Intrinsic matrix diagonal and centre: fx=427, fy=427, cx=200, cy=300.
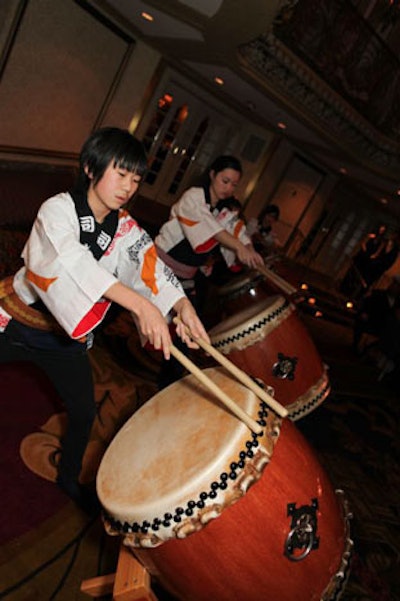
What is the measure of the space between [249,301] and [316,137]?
6728 mm

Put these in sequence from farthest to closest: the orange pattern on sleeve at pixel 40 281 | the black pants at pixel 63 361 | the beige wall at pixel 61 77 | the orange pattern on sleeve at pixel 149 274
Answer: the beige wall at pixel 61 77
the orange pattern on sleeve at pixel 149 274
the black pants at pixel 63 361
the orange pattern on sleeve at pixel 40 281

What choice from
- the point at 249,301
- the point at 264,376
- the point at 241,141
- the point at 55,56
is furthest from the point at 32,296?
the point at 241,141

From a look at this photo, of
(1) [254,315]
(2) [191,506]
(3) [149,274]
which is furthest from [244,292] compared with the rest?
(2) [191,506]

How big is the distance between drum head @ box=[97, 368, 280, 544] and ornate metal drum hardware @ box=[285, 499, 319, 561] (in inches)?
7.2

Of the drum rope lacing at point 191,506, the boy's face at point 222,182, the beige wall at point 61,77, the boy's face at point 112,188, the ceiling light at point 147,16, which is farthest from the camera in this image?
the ceiling light at point 147,16

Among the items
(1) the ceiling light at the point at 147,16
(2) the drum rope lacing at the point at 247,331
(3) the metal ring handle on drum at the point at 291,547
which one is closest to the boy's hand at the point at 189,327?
(2) the drum rope lacing at the point at 247,331

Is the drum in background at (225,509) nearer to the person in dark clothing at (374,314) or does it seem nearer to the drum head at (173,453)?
the drum head at (173,453)

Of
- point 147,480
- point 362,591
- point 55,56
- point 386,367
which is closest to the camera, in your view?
point 147,480

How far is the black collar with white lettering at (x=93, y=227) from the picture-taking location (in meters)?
1.40

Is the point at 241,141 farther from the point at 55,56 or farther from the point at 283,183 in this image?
the point at 55,56

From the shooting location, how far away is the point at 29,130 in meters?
5.06

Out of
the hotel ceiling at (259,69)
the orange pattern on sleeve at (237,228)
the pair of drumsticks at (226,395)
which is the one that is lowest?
the pair of drumsticks at (226,395)

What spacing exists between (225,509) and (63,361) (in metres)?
0.79

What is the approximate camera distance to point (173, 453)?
3.69ft
